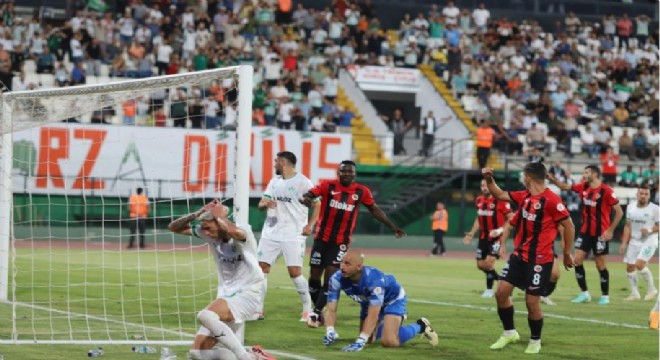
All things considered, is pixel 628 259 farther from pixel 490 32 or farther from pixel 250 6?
pixel 490 32

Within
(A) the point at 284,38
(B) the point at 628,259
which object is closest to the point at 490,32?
(A) the point at 284,38

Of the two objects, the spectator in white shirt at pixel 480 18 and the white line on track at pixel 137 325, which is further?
the spectator in white shirt at pixel 480 18

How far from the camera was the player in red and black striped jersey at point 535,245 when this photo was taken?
14227 millimetres

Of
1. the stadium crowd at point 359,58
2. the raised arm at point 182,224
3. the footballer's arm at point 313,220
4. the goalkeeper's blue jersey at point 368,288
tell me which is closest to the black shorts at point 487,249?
the footballer's arm at point 313,220

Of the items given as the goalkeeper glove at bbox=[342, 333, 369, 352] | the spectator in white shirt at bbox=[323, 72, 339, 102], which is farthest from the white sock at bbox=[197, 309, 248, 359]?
the spectator in white shirt at bbox=[323, 72, 339, 102]

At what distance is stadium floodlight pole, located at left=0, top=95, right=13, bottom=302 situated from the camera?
1731 cm

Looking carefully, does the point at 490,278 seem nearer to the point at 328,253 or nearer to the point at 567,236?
the point at 328,253

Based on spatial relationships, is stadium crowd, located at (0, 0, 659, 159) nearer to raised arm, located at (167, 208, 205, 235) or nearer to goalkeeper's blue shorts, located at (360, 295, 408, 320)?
goalkeeper's blue shorts, located at (360, 295, 408, 320)

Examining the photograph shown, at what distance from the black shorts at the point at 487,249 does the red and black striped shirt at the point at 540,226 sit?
776 centimetres

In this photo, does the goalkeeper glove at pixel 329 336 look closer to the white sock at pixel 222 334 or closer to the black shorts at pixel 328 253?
the black shorts at pixel 328 253

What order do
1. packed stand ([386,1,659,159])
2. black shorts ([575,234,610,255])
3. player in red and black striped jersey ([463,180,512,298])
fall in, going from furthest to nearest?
1. packed stand ([386,1,659,159])
2. player in red and black striped jersey ([463,180,512,298])
3. black shorts ([575,234,610,255])

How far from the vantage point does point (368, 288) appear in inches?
561

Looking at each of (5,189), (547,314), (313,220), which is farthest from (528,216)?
(5,189)

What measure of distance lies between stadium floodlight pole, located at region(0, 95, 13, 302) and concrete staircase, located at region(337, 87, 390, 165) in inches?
881
